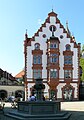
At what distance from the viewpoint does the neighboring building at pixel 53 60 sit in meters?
60.4

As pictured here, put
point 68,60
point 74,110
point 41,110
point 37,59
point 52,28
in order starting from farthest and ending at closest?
point 52,28 → point 68,60 → point 37,59 → point 74,110 → point 41,110

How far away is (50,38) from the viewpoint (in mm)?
60750

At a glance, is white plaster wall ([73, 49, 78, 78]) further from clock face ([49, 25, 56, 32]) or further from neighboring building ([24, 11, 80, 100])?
clock face ([49, 25, 56, 32])

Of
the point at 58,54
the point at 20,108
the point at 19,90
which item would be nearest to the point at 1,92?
the point at 19,90

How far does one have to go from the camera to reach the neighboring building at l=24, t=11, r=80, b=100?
60.4m

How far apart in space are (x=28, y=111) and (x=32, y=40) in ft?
130

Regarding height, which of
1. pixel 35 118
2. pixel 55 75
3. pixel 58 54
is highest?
pixel 58 54

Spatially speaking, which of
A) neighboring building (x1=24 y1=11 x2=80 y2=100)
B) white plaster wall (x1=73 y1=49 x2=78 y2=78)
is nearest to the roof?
neighboring building (x1=24 y1=11 x2=80 y2=100)

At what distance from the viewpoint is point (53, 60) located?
60.8 metres

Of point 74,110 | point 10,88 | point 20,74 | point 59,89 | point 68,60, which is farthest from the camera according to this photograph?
point 20,74

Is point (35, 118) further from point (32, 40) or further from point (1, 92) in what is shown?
point (1, 92)

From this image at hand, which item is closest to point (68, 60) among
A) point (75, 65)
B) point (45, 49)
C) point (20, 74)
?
point (75, 65)

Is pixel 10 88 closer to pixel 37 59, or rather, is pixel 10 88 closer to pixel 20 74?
pixel 37 59

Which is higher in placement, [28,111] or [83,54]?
[83,54]
